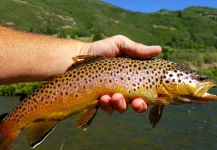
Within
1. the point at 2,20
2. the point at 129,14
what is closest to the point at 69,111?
the point at 2,20

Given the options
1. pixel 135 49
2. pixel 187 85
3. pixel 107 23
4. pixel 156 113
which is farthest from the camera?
pixel 107 23

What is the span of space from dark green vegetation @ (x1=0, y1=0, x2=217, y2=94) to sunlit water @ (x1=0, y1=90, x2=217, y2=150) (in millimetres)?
86861

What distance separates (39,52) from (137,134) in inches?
710

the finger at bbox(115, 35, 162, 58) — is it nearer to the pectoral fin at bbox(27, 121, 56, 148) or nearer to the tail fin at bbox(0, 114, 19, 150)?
the pectoral fin at bbox(27, 121, 56, 148)

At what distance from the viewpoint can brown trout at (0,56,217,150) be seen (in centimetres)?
486

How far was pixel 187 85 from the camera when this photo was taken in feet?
16.4

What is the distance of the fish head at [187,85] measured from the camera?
16.2ft

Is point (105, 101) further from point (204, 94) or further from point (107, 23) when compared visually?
point (107, 23)

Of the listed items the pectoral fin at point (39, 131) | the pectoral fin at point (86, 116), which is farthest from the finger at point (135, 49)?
the pectoral fin at point (39, 131)

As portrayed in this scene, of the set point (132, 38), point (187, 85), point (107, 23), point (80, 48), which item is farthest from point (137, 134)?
point (107, 23)

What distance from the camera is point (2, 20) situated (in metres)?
125

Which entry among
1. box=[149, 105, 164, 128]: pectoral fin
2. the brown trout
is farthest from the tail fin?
box=[149, 105, 164, 128]: pectoral fin

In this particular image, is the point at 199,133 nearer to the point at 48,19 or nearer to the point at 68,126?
the point at 68,126

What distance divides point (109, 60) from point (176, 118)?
24.6 meters
